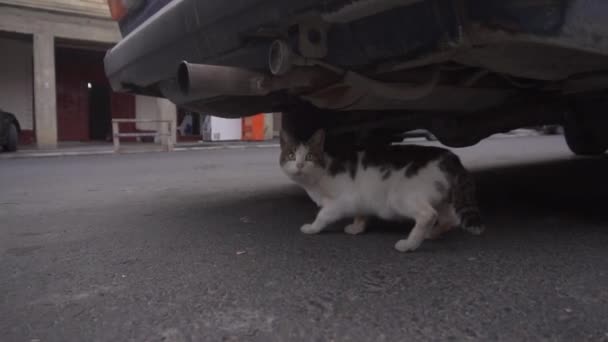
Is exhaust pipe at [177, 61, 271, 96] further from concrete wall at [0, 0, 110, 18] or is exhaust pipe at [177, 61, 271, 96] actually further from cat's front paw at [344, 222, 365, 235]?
concrete wall at [0, 0, 110, 18]

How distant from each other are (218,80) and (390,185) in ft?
2.70

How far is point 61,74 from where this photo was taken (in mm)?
16016

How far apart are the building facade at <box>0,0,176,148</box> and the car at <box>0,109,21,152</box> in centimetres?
112


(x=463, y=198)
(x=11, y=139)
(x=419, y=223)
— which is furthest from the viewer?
(x=11, y=139)

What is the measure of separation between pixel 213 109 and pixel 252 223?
0.67m

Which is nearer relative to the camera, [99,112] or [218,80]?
[218,80]

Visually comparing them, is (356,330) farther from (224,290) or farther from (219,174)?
(219,174)

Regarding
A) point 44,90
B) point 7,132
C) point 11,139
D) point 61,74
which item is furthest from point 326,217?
point 61,74

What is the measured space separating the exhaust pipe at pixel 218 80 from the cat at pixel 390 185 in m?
0.51

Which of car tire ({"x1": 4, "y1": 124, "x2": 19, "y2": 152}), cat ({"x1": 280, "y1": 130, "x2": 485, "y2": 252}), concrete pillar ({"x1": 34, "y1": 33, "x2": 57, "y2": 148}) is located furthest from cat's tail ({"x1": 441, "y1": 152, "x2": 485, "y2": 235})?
concrete pillar ({"x1": 34, "y1": 33, "x2": 57, "y2": 148})

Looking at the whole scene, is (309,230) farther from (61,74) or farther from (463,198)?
(61,74)

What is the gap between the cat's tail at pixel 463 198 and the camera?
1986mm

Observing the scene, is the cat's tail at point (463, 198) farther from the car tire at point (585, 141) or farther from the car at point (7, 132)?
the car at point (7, 132)

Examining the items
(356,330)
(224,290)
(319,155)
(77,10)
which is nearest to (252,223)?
(319,155)
